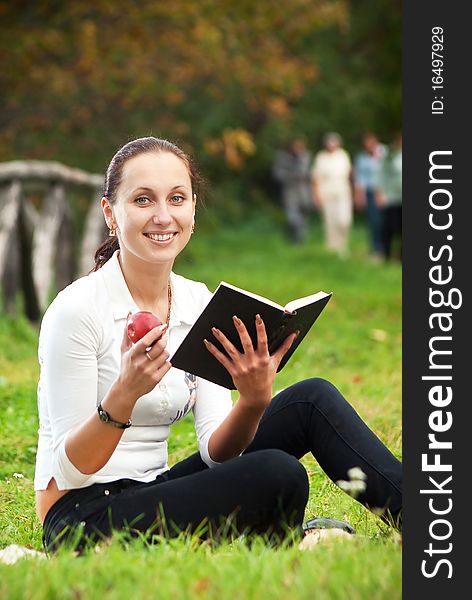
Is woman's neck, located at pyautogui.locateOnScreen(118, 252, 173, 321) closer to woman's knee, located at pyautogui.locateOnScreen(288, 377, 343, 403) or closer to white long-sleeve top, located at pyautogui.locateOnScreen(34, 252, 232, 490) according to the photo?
white long-sleeve top, located at pyautogui.locateOnScreen(34, 252, 232, 490)

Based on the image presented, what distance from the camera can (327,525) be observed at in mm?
4305

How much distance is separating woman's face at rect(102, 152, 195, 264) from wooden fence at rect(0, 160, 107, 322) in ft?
17.2

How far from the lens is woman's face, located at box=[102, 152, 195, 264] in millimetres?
4160

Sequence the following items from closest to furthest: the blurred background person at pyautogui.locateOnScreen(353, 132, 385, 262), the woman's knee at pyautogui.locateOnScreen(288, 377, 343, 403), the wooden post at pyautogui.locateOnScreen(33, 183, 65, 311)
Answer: the woman's knee at pyautogui.locateOnScreen(288, 377, 343, 403), the wooden post at pyautogui.locateOnScreen(33, 183, 65, 311), the blurred background person at pyautogui.locateOnScreen(353, 132, 385, 262)

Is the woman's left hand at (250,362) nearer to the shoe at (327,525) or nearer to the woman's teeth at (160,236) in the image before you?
the woman's teeth at (160,236)

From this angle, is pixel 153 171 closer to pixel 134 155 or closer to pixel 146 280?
pixel 134 155

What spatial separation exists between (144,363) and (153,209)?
2.26 feet

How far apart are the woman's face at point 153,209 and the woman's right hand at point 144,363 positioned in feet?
1.82

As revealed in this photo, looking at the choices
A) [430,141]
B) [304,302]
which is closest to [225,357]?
[304,302]

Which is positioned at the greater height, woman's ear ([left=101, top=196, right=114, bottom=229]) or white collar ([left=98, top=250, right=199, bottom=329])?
woman's ear ([left=101, top=196, right=114, bottom=229])

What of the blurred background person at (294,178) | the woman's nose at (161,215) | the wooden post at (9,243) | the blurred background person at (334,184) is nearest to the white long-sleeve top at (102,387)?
the woman's nose at (161,215)

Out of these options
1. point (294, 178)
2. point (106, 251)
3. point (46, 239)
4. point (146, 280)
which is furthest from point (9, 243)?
point (294, 178)

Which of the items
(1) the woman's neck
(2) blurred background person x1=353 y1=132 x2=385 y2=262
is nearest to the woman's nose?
(1) the woman's neck

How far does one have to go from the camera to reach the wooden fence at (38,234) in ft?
31.9
